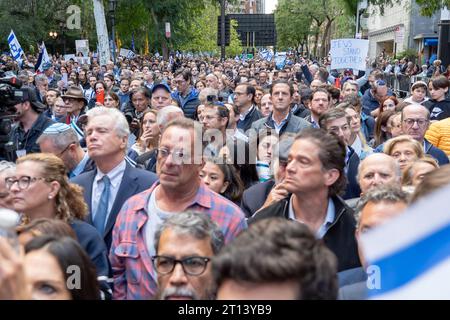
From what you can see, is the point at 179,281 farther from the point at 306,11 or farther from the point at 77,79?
the point at 306,11

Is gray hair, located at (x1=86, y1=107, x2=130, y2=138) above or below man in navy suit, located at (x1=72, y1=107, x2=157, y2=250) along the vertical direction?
above

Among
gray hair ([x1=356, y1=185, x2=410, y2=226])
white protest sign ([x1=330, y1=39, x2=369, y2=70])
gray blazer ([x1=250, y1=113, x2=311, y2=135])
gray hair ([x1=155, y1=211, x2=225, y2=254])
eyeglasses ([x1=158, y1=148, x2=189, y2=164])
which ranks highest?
white protest sign ([x1=330, y1=39, x2=369, y2=70])

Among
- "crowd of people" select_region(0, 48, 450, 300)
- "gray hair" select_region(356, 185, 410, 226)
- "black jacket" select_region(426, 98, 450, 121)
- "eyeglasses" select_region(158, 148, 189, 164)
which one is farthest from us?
"black jacket" select_region(426, 98, 450, 121)

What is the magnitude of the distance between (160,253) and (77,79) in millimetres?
14997

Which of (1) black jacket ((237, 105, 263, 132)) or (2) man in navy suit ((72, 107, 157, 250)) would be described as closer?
(2) man in navy suit ((72, 107, 157, 250))

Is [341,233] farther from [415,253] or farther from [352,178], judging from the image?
[415,253]

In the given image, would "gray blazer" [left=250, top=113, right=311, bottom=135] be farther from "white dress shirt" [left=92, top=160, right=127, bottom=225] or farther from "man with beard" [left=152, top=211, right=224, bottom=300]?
"man with beard" [left=152, top=211, right=224, bottom=300]

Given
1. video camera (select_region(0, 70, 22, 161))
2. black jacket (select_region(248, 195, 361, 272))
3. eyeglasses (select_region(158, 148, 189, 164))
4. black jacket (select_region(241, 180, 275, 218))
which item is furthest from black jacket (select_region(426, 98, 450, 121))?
eyeglasses (select_region(158, 148, 189, 164))

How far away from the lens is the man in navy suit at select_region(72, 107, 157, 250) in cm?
461

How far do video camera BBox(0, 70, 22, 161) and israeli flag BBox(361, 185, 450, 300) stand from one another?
465cm

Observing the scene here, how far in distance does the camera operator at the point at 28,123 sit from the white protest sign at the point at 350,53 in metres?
8.06

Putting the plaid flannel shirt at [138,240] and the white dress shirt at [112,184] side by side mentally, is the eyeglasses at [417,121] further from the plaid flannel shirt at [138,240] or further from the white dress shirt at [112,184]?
the plaid flannel shirt at [138,240]

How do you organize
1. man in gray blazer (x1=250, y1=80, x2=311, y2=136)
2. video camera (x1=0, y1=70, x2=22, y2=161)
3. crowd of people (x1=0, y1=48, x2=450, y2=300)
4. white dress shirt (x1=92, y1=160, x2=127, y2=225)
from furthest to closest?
man in gray blazer (x1=250, y1=80, x2=311, y2=136) < video camera (x1=0, y1=70, x2=22, y2=161) < white dress shirt (x1=92, y1=160, x2=127, y2=225) < crowd of people (x1=0, y1=48, x2=450, y2=300)
